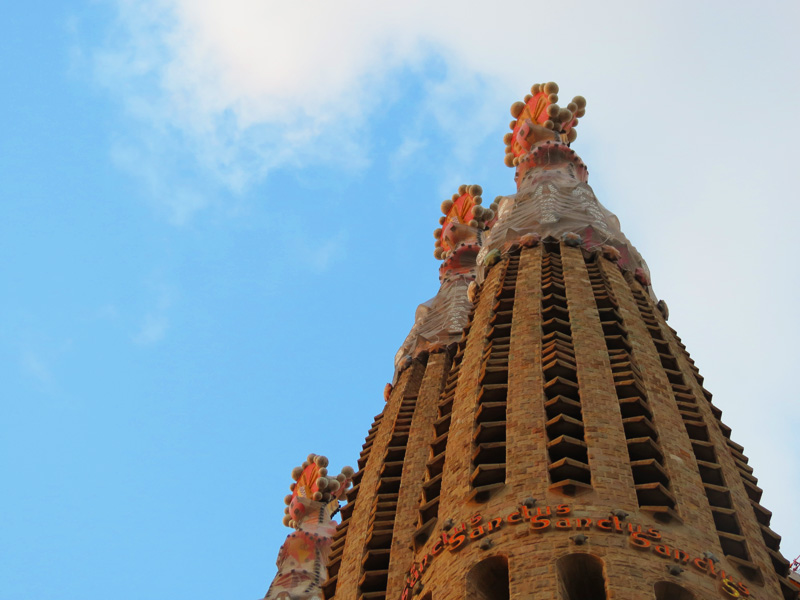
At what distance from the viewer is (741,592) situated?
34.1 meters

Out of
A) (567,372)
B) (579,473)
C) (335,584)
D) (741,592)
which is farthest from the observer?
(335,584)

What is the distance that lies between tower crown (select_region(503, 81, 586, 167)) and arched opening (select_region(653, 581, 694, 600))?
37710 millimetres

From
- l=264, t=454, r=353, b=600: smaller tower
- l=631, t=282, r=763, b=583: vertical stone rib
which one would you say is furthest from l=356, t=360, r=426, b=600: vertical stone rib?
l=631, t=282, r=763, b=583: vertical stone rib

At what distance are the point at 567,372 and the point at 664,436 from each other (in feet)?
14.2

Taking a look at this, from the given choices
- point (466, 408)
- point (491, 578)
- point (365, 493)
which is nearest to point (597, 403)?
point (466, 408)

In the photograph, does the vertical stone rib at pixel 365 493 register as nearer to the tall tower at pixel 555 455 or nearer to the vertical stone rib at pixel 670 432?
the tall tower at pixel 555 455

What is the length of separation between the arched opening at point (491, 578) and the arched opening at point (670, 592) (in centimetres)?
315

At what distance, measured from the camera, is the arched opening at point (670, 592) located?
3328 cm

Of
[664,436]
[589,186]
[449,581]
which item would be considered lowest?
[449,581]

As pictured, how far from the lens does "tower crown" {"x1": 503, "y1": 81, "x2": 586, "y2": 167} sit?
228 feet

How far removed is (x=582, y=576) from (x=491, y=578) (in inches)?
76.7

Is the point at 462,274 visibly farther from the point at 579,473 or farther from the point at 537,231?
the point at 579,473

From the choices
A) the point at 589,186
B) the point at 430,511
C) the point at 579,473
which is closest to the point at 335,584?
the point at 430,511

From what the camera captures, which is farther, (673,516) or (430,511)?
(430,511)
